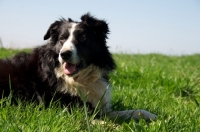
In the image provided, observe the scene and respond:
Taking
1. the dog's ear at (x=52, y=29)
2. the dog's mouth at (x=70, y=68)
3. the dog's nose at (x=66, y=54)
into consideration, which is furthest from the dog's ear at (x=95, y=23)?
the dog's nose at (x=66, y=54)

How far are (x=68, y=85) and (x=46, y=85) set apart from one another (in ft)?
0.96

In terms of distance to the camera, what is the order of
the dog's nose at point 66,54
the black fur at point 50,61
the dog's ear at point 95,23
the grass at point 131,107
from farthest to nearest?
the dog's ear at point 95,23, the black fur at point 50,61, the dog's nose at point 66,54, the grass at point 131,107

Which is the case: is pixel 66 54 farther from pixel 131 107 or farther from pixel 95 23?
pixel 131 107

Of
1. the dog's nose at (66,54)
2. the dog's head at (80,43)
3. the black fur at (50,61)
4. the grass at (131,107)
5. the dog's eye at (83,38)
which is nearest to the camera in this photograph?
the grass at (131,107)

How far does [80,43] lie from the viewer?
12.8ft

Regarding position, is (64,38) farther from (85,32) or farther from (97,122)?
(97,122)

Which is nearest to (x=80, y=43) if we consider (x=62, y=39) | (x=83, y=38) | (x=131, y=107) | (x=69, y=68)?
(x=83, y=38)

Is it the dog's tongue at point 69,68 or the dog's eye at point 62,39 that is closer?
the dog's tongue at point 69,68

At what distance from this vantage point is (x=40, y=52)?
4125 millimetres

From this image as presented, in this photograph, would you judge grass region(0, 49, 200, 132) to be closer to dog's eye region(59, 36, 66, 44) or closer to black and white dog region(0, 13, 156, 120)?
black and white dog region(0, 13, 156, 120)

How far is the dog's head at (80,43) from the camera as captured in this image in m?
3.72

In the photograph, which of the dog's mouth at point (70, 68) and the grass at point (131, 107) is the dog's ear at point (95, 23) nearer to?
the dog's mouth at point (70, 68)

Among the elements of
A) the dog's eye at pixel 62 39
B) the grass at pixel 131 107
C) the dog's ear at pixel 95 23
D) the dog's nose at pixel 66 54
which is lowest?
the grass at pixel 131 107

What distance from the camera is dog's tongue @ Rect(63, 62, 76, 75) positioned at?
12.5 ft
